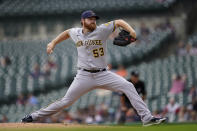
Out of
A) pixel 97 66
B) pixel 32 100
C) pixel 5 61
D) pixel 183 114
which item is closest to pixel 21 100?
pixel 32 100

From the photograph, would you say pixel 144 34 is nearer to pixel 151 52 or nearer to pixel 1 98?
pixel 151 52

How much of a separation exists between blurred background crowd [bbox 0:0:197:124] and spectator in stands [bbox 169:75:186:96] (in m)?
0.03

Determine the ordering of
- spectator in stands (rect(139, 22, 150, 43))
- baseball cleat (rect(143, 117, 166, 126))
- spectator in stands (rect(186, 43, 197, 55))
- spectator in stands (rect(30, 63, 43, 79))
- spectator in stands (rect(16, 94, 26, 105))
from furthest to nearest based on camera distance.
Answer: spectator in stands (rect(139, 22, 150, 43)), spectator in stands (rect(30, 63, 43, 79)), spectator in stands (rect(186, 43, 197, 55)), spectator in stands (rect(16, 94, 26, 105)), baseball cleat (rect(143, 117, 166, 126))

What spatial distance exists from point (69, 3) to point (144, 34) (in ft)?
13.9

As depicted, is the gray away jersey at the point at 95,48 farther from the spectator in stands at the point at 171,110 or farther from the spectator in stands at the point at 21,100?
the spectator in stands at the point at 21,100

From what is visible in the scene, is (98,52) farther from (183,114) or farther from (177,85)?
(177,85)

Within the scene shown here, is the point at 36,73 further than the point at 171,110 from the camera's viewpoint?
Yes

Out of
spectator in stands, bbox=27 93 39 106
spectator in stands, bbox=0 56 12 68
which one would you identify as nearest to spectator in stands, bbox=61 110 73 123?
spectator in stands, bbox=27 93 39 106

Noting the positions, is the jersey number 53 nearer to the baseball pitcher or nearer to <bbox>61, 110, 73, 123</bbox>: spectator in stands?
the baseball pitcher

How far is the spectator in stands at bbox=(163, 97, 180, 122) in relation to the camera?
44.1 feet

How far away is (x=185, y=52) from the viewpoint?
55.0ft

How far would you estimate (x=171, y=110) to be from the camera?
1355 centimetres

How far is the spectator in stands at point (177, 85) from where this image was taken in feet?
46.9

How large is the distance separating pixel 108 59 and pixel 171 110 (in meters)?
3.84
